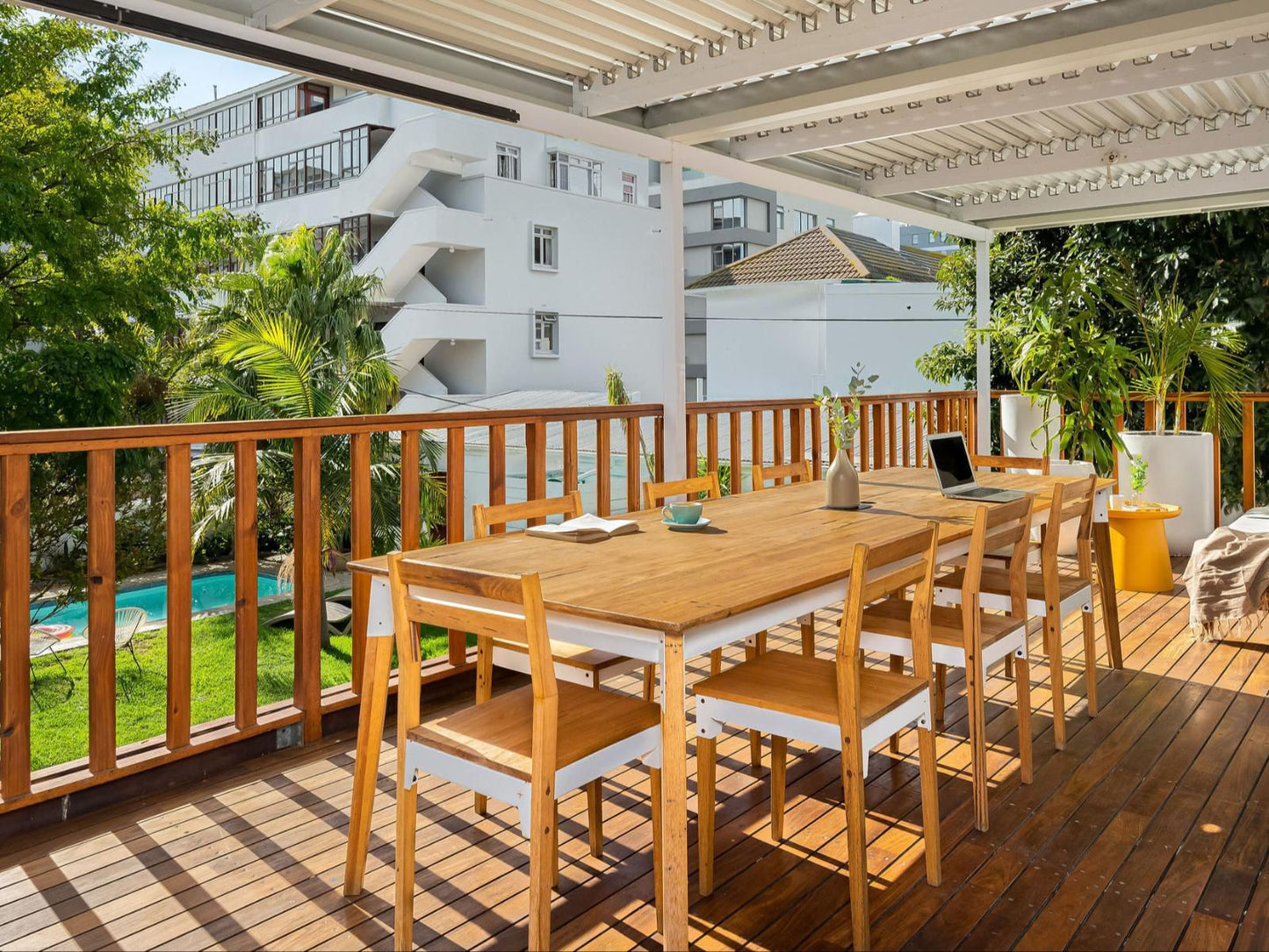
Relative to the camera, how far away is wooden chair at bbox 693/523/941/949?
7.31 feet

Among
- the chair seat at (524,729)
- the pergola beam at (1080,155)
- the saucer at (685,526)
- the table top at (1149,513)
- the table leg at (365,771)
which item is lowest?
the table leg at (365,771)

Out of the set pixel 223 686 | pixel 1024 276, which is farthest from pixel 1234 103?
pixel 223 686

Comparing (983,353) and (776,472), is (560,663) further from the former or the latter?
(983,353)

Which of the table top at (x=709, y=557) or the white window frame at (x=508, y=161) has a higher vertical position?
the white window frame at (x=508, y=161)

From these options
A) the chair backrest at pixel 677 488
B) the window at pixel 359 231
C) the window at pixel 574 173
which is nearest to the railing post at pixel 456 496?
the chair backrest at pixel 677 488

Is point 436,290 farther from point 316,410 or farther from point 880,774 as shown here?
point 880,774

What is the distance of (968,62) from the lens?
4035 millimetres

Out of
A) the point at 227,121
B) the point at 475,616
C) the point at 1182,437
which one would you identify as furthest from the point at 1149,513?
the point at 227,121

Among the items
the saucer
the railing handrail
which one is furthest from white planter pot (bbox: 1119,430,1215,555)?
the saucer

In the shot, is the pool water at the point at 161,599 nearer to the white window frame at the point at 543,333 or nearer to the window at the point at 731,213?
the white window frame at the point at 543,333

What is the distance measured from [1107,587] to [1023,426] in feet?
12.3

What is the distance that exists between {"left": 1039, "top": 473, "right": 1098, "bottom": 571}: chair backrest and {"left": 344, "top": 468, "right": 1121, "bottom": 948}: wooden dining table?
0.96 ft

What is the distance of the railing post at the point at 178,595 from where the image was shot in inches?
118

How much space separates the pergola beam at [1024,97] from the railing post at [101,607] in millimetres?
3750
